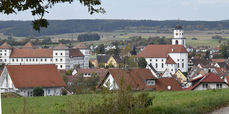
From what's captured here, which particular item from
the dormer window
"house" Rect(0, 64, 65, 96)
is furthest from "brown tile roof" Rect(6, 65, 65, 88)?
the dormer window

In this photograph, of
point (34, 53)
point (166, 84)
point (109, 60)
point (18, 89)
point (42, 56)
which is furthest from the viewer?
point (42, 56)

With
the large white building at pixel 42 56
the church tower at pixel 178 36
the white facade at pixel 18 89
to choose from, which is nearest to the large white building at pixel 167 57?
the church tower at pixel 178 36

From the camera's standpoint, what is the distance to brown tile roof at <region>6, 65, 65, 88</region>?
115 feet

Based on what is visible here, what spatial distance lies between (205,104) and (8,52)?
123 m

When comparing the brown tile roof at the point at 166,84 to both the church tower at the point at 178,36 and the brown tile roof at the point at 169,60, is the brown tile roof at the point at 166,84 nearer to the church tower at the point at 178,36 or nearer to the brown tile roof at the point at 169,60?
the brown tile roof at the point at 169,60

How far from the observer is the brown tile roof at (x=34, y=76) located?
3507 cm

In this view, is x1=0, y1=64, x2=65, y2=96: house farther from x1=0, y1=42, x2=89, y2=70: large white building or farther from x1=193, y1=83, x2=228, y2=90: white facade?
x1=0, y1=42, x2=89, y2=70: large white building

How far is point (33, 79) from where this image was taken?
3525 centimetres

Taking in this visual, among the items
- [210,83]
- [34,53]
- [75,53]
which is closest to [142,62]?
[75,53]

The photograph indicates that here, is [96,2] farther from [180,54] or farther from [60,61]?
[60,61]

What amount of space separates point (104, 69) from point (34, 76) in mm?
49268

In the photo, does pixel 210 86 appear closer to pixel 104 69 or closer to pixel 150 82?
pixel 150 82

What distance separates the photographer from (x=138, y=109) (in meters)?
9.70

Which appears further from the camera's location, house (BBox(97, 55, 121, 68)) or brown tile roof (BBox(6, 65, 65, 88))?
house (BBox(97, 55, 121, 68))
